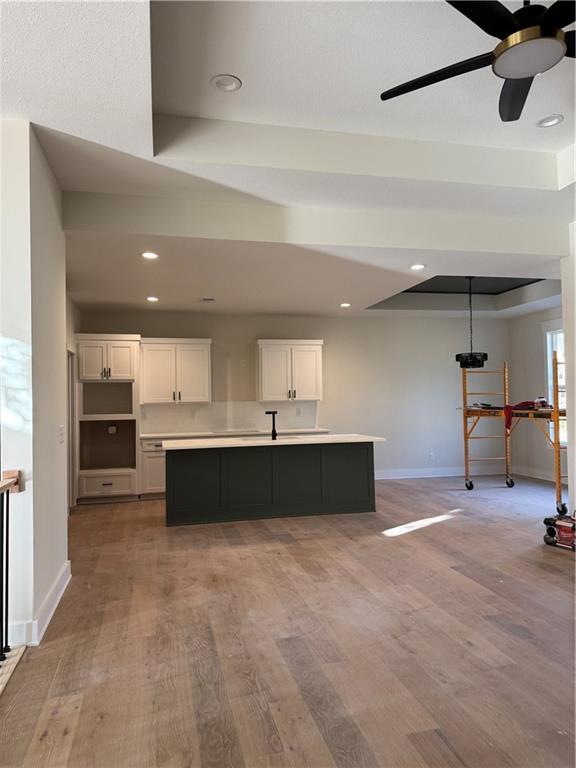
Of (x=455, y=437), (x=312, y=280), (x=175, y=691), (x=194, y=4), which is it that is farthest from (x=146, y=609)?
(x=455, y=437)

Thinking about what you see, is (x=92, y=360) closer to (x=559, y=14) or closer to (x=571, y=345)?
(x=571, y=345)

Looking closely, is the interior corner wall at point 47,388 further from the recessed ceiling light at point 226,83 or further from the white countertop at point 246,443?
the white countertop at point 246,443

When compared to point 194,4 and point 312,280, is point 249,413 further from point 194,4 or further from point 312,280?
point 194,4

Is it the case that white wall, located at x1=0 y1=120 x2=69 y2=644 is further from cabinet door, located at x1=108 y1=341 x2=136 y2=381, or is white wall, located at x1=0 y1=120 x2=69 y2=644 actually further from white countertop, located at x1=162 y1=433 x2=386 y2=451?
cabinet door, located at x1=108 y1=341 x2=136 y2=381

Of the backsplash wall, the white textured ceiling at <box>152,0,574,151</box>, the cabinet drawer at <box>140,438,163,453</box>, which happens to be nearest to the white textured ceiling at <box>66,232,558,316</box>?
the white textured ceiling at <box>152,0,574,151</box>

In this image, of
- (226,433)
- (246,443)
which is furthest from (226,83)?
(226,433)

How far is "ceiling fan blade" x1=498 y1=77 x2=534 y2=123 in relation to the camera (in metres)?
2.45

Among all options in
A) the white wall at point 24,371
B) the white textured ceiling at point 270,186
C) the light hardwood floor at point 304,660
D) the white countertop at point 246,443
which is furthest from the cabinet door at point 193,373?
the white wall at point 24,371

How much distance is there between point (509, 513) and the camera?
5723 mm

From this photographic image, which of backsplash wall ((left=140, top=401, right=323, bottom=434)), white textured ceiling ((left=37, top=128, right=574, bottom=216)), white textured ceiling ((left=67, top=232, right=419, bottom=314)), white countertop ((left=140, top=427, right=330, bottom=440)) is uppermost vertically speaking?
white textured ceiling ((left=37, top=128, right=574, bottom=216))

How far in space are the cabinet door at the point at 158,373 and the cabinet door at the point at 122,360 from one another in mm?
288

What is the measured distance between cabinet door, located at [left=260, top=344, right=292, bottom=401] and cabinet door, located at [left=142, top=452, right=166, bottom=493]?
171 cm

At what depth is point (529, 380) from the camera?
8438mm

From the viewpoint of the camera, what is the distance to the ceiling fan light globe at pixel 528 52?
2.05 meters
